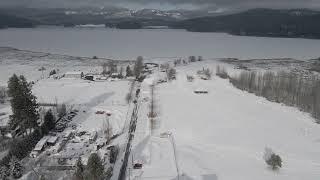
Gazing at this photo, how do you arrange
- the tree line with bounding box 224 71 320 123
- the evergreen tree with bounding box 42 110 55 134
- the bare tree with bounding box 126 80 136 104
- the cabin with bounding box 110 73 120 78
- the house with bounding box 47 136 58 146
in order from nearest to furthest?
the house with bounding box 47 136 58 146 → the evergreen tree with bounding box 42 110 55 134 → the tree line with bounding box 224 71 320 123 → the bare tree with bounding box 126 80 136 104 → the cabin with bounding box 110 73 120 78

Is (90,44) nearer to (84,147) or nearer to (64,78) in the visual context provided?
(64,78)

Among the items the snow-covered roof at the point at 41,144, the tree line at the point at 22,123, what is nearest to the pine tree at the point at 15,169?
the tree line at the point at 22,123

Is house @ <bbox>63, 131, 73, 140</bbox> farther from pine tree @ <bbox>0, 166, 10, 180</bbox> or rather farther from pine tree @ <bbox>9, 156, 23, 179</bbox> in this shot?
pine tree @ <bbox>0, 166, 10, 180</bbox>

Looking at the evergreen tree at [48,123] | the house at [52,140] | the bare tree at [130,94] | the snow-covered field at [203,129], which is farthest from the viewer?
the bare tree at [130,94]

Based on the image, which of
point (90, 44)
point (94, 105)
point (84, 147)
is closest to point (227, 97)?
point (94, 105)

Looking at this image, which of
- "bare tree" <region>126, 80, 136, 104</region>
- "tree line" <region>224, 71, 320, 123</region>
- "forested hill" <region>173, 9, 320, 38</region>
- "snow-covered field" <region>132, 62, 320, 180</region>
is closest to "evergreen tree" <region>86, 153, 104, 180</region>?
"snow-covered field" <region>132, 62, 320, 180</region>

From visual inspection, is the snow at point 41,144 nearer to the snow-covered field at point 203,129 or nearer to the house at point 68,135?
the house at point 68,135

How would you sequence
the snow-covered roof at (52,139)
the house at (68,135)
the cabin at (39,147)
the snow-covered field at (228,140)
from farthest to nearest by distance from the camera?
the house at (68,135) → the snow-covered roof at (52,139) → the cabin at (39,147) → the snow-covered field at (228,140)

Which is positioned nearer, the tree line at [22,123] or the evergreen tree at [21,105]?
the tree line at [22,123]

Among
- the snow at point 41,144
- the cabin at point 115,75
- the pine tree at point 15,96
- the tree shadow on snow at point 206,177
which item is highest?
the pine tree at point 15,96
